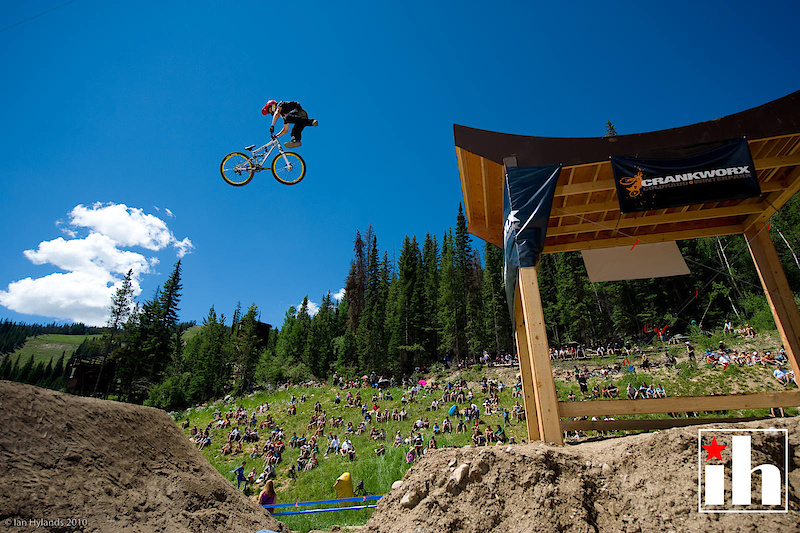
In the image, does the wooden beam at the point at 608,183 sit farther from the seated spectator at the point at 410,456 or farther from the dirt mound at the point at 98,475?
the seated spectator at the point at 410,456

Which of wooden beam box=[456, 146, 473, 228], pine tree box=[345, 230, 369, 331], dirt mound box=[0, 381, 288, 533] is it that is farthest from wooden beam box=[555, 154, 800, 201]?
pine tree box=[345, 230, 369, 331]

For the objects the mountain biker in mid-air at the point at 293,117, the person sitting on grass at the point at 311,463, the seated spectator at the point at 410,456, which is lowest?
the person sitting on grass at the point at 311,463

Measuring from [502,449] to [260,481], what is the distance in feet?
→ 57.3

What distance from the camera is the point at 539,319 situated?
5.30m

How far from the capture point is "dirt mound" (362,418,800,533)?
289 centimetres

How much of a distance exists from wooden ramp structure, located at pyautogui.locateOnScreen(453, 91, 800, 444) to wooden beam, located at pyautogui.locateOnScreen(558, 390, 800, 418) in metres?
0.01

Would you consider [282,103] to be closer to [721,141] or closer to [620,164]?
[620,164]

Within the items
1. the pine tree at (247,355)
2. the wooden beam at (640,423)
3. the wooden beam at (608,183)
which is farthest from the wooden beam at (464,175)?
the pine tree at (247,355)

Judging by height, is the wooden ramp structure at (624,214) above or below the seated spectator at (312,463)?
above

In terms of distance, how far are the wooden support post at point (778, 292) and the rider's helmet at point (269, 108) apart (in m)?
10.3

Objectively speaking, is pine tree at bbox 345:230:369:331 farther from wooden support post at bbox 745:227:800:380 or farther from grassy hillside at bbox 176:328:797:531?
wooden support post at bbox 745:227:800:380

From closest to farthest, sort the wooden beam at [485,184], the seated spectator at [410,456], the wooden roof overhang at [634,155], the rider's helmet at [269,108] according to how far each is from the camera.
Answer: the wooden roof overhang at [634,155] → the wooden beam at [485,184] → the rider's helmet at [269,108] → the seated spectator at [410,456]

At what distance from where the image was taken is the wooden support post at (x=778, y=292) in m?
6.62

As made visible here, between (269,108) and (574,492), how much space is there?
931 centimetres
